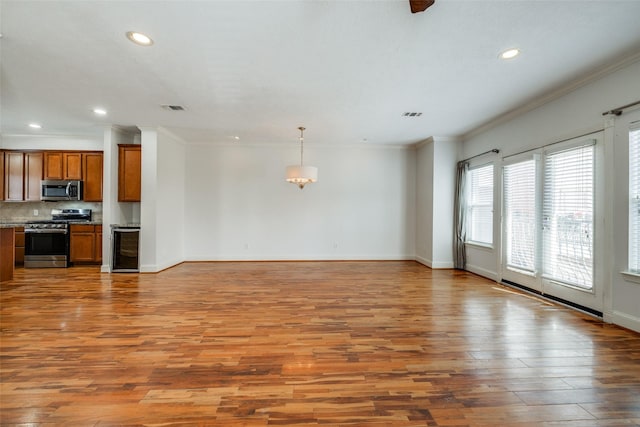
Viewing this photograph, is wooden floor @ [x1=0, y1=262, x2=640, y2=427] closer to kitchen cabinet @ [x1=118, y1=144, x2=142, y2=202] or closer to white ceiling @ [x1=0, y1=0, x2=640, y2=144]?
kitchen cabinet @ [x1=118, y1=144, x2=142, y2=202]

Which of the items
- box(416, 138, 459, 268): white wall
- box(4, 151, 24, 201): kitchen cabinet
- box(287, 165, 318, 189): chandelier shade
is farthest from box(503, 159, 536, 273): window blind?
box(4, 151, 24, 201): kitchen cabinet

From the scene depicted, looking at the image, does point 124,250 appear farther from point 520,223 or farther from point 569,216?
point 569,216

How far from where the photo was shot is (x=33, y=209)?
21.2 ft

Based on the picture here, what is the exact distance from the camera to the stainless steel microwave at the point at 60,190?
609cm

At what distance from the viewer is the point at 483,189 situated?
18.2 feet

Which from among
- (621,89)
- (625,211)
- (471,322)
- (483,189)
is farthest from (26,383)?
(483,189)

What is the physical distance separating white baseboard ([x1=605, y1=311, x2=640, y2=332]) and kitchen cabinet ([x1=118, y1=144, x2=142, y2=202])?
7715 millimetres

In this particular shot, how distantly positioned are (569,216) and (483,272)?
2088 millimetres

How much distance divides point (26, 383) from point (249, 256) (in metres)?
4.99

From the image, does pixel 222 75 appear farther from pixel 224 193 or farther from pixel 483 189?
pixel 483 189

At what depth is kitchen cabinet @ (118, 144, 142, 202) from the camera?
573cm

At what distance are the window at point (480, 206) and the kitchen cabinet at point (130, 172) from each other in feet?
23.1

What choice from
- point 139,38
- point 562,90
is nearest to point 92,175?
point 139,38

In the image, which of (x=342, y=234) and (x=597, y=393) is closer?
(x=597, y=393)
